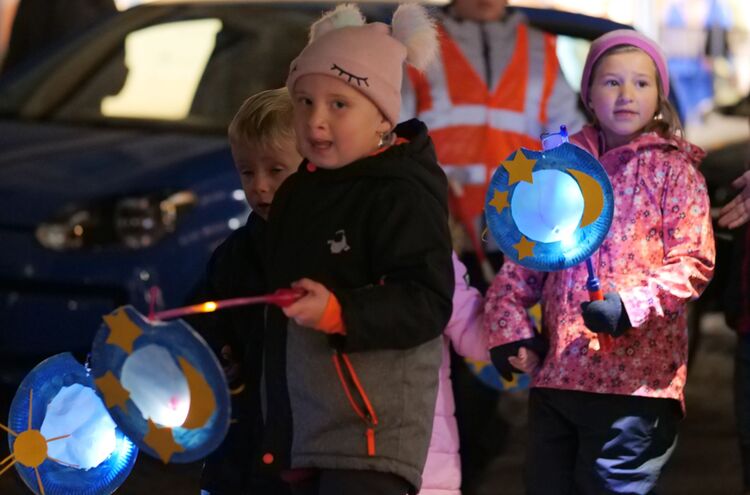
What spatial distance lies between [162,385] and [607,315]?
1113 mm

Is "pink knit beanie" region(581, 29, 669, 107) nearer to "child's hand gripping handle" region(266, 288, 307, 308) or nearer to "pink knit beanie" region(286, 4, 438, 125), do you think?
"pink knit beanie" region(286, 4, 438, 125)

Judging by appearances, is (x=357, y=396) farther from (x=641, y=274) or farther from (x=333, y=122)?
(x=641, y=274)

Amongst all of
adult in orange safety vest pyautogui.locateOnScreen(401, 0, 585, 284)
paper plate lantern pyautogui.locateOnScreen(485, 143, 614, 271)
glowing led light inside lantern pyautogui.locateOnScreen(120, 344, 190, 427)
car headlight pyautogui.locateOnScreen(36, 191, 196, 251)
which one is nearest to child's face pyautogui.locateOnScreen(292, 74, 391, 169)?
paper plate lantern pyautogui.locateOnScreen(485, 143, 614, 271)

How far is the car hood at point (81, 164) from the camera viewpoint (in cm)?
629

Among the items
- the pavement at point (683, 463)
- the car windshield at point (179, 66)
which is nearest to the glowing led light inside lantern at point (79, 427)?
the pavement at point (683, 463)

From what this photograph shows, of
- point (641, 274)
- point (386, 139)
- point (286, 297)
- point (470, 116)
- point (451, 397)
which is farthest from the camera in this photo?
point (470, 116)

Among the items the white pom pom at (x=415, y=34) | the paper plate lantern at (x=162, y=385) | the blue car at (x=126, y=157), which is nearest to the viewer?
the paper plate lantern at (x=162, y=385)

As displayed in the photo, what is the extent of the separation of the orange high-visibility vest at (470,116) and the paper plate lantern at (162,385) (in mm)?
2357

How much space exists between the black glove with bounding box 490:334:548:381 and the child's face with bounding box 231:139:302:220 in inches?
28.3

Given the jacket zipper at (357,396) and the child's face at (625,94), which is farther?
the child's face at (625,94)

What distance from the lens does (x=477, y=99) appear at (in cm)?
576

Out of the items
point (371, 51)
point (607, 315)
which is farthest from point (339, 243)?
point (607, 315)

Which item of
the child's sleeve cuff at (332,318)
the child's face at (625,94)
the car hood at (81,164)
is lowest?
the car hood at (81,164)

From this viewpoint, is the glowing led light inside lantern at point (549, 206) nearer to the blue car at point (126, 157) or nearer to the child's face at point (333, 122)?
the child's face at point (333, 122)
